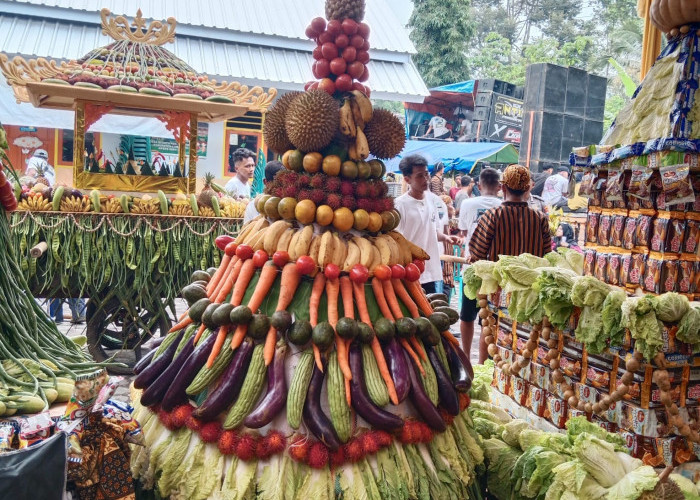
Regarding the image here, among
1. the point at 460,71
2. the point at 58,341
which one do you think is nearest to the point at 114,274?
the point at 58,341

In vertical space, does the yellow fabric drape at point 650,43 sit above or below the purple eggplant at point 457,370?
above

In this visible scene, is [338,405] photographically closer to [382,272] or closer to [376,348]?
[376,348]

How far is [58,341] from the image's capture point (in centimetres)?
321

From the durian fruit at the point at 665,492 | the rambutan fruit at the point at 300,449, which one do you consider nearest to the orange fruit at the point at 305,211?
the rambutan fruit at the point at 300,449

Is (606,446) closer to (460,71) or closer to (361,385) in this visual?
(361,385)

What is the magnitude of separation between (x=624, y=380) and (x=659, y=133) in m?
1.35

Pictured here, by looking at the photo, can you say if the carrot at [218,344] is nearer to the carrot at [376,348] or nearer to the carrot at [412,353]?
the carrot at [376,348]

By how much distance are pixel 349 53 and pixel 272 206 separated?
0.71 m

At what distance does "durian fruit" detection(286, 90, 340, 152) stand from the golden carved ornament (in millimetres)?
4614

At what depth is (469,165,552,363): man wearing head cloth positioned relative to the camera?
5.32 metres

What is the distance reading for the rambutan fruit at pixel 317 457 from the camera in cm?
235

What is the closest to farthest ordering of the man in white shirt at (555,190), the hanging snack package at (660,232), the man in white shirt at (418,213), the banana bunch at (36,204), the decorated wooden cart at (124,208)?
the hanging snack package at (660,232) → the man in white shirt at (418,213) → the banana bunch at (36,204) → the decorated wooden cart at (124,208) → the man in white shirt at (555,190)

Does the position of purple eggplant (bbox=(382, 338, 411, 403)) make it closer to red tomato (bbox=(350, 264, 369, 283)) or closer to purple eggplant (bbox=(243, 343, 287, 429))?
red tomato (bbox=(350, 264, 369, 283))

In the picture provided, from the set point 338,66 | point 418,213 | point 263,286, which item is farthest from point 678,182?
point 418,213
